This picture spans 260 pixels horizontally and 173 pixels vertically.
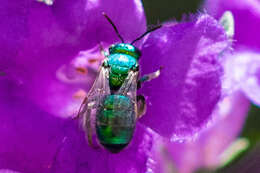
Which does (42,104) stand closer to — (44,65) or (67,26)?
(44,65)

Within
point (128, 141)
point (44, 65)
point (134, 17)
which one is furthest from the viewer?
point (44, 65)

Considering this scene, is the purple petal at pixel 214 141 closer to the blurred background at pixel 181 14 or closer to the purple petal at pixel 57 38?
the blurred background at pixel 181 14

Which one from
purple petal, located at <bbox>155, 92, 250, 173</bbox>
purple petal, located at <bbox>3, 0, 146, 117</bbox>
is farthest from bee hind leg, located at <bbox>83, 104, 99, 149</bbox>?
purple petal, located at <bbox>155, 92, 250, 173</bbox>

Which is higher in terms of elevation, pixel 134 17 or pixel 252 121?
pixel 134 17

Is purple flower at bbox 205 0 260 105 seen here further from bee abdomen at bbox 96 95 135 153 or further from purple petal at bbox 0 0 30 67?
purple petal at bbox 0 0 30 67

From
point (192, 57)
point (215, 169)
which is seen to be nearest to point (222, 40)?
point (192, 57)

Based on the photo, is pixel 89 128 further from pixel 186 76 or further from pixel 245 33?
pixel 245 33

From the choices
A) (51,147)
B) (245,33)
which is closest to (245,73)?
(245,33)
